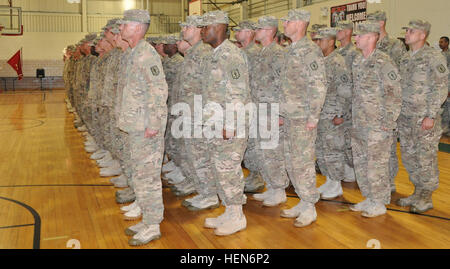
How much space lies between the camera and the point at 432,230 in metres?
3.35

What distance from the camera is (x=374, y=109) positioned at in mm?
3531

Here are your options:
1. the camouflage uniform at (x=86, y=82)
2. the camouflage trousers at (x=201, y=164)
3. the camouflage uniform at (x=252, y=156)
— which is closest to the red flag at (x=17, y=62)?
the camouflage uniform at (x=86, y=82)

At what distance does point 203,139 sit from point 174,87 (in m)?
0.94

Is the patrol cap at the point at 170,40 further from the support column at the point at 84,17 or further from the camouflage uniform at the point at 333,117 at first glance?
the support column at the point at 84,17

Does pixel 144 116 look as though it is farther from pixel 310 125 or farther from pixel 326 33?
pixel 326 33

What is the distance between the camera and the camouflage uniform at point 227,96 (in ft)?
10.1

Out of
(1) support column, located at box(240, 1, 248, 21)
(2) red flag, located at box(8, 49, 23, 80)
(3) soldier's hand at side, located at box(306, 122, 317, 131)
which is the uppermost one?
(1) support column, located at box(240, 1, 248, 21)

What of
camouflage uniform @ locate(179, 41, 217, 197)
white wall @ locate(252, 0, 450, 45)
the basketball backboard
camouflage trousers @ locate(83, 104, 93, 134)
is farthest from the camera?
the basketball backboard

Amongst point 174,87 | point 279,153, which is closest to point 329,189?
point 279,153

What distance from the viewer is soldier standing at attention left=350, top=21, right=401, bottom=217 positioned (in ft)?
11.5

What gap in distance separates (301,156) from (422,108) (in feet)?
3.96

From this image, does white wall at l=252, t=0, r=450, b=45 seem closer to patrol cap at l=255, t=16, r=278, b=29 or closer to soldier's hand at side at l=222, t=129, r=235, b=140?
patrol cap at l=255, t=16, r=278, b=29

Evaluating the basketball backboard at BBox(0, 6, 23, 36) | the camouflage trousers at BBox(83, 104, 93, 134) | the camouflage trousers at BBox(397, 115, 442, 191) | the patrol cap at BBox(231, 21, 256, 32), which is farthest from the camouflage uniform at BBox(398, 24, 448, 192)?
the basketball backboard at BBox(0, 6, 23, 36)

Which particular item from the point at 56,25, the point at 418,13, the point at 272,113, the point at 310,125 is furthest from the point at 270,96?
the point at 56,25
